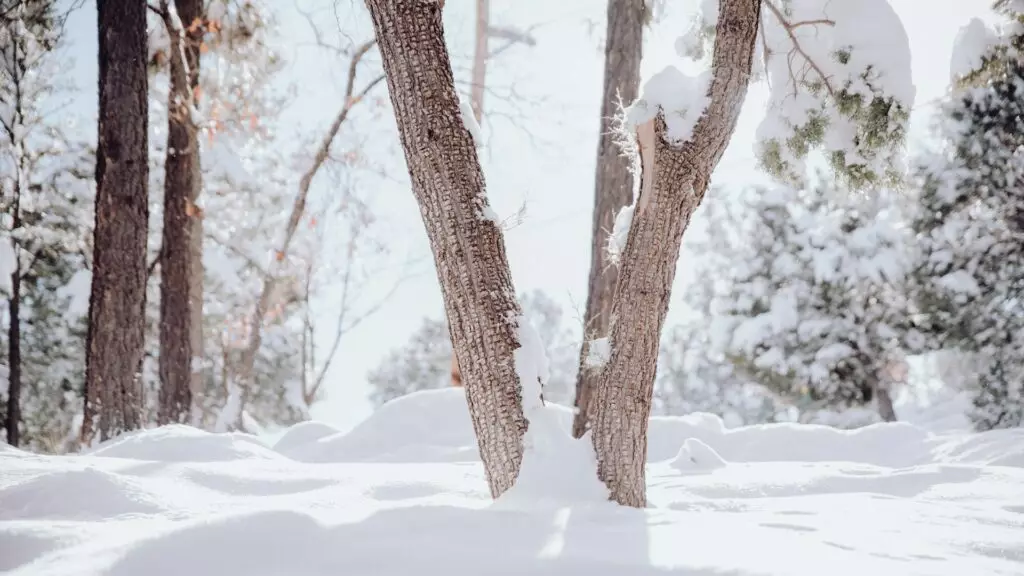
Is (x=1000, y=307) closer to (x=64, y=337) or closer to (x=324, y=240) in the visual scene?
(x=324, y=240)

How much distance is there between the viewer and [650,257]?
2574 mm

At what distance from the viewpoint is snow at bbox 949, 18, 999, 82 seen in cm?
755

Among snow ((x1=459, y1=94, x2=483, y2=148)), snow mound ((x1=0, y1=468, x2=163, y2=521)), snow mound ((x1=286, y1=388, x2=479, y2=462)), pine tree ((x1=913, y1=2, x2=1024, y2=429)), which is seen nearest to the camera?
snow mound ((x1=0, y1=468, x2=163, y2=521))

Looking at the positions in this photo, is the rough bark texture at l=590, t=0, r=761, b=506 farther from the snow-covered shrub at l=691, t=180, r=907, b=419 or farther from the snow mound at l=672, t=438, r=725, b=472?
the snow-covered shrub at l=691, t=180, r=907, b=419

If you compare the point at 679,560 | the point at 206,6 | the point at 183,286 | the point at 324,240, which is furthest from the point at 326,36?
the point at 679,560

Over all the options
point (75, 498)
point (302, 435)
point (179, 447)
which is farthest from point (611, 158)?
point (75, 498)

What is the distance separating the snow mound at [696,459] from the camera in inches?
172

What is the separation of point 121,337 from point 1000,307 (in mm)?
13080

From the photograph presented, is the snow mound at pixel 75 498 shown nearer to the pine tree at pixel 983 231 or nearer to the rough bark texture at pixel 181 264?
the rough bark texture at pixel 181 264

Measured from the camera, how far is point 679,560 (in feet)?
5.54

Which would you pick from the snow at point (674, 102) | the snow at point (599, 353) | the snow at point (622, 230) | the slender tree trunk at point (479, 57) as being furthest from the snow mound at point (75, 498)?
the slender tree trunk at point (479, 57)

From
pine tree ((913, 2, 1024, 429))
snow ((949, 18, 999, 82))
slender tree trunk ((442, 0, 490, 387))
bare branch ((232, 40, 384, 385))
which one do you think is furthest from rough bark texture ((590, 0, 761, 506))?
pine tree ((913, 2, 1024, 429))

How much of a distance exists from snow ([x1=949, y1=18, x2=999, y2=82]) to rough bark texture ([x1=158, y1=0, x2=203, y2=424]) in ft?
26.9

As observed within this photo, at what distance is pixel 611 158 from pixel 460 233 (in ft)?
9.09
